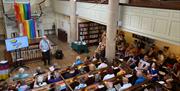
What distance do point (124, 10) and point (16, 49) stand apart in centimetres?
556

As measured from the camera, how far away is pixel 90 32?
12461 mm

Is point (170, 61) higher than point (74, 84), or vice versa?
point (170, 61)

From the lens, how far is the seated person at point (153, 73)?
19.9ft

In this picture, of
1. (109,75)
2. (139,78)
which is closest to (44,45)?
(109,75)

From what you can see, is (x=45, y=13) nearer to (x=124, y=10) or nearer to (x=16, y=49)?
(x=16, y=49)

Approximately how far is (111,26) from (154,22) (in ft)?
6.96

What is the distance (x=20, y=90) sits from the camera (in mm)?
5637

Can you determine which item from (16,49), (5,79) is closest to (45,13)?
(16,49)

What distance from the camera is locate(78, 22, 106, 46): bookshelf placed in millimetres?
12141

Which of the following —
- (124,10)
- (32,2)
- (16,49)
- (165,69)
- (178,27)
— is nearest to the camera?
(178,27)

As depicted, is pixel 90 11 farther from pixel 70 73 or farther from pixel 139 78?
pixel 139 78

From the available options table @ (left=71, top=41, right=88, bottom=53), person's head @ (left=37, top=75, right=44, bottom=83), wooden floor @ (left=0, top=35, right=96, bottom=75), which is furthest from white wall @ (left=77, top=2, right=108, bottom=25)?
person's head @ (left=37, top=75, right=44, bottom=83)

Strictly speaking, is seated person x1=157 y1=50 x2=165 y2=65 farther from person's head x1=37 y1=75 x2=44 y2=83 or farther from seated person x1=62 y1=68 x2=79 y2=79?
person's head x1=37 y1=75 x2=44 y2=83

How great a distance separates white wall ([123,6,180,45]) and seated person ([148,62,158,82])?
1259 millimetres
